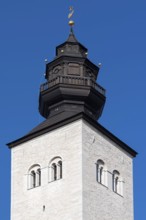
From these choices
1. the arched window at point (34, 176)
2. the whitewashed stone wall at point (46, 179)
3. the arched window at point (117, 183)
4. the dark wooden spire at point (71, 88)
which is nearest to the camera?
the whitewashed stone wall at point (46, 179)

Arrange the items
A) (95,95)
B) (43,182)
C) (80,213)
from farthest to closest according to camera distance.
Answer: (95,95) → (43,182) → (80,213)

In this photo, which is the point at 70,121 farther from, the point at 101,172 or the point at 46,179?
the point at 46,179

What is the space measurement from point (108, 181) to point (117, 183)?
1.18 metres

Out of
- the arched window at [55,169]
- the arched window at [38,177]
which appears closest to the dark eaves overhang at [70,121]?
the arched window at [55,169]

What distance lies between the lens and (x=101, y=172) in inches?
1836

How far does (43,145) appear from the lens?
47344 mm

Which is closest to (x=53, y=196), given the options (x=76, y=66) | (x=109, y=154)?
(x=109, y=154)

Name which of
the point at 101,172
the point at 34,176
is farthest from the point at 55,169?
the point at 101,172

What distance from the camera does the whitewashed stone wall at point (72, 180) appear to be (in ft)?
145

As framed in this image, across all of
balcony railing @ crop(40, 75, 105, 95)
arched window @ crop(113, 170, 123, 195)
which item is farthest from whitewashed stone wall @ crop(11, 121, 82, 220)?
balcony railing @ crop(40, 75, 105, 95)

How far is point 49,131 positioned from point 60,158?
204 cm

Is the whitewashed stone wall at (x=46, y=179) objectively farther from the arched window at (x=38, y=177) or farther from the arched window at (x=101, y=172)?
the arched window at (x=101, y=172)

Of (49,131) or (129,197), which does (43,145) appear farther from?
(129,197)

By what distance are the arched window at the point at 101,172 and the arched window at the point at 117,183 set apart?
98 centimetres
